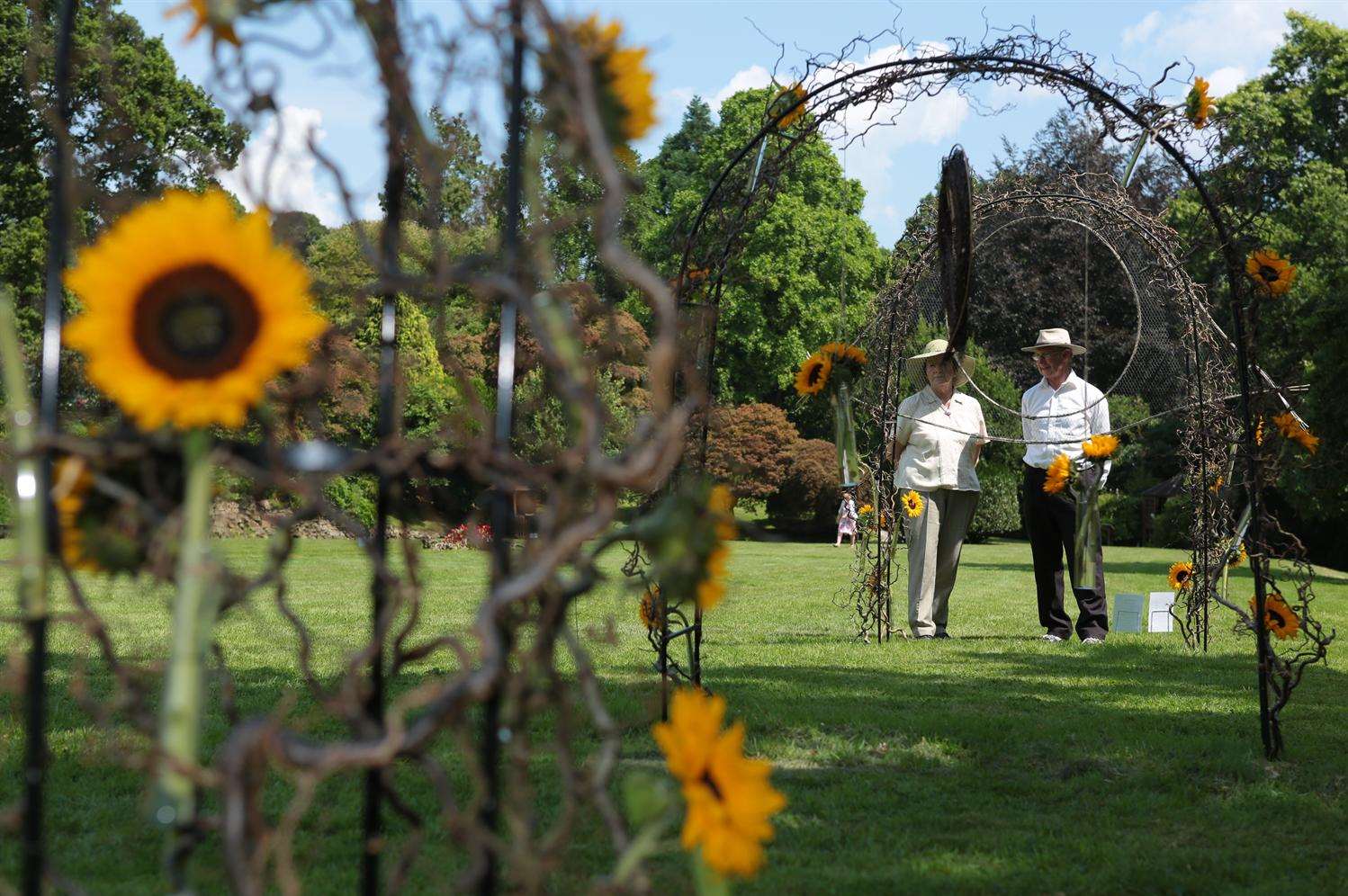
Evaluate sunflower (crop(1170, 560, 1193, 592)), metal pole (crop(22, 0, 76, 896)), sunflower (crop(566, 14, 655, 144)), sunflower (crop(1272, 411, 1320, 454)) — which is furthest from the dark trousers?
metal pole (crop(22, 0, 76, 896))

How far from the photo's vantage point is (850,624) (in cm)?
880

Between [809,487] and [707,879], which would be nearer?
[707,879]

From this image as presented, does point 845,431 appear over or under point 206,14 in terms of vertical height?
under

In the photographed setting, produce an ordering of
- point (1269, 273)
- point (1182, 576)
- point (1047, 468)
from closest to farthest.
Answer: point (1269, 273) < point (1047, 468) < point (1182, 576)

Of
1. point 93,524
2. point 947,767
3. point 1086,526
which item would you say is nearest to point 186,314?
point 93,524

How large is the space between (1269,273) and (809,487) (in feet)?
65.4

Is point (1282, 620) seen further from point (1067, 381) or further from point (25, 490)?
point (25, 490)

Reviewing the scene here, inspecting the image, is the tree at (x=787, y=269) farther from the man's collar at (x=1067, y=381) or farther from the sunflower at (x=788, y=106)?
the sunflower at (x=788, y=106)

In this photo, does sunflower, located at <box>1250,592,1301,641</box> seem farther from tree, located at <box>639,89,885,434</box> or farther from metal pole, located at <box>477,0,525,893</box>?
tree, located at <box>639,89,885,434</box>

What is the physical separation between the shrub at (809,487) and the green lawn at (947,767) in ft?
54.1

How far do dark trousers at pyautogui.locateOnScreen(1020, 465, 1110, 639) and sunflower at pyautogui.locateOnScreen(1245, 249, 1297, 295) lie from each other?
9.76 ft

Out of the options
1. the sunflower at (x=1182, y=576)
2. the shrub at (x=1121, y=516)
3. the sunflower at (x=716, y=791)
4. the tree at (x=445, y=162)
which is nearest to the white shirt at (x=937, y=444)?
the sunflower at (x=1182, y=576)

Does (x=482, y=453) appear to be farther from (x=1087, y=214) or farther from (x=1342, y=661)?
(x=1087, y=214)

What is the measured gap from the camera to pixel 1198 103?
4906 mm
